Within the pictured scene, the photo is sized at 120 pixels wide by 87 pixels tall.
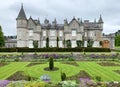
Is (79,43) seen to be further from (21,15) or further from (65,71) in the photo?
(65,71)

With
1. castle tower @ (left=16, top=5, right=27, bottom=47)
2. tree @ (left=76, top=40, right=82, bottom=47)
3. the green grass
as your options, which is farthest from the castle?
the green grass

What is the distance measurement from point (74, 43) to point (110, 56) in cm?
1734

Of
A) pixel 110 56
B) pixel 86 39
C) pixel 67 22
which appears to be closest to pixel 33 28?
pixel 67 22

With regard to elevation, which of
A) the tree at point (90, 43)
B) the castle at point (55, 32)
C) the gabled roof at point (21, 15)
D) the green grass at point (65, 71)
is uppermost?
the gabled roof at point (21, 15)

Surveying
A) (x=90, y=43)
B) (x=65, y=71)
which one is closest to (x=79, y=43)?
(x=90, y=43)

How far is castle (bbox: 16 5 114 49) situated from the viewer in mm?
45094

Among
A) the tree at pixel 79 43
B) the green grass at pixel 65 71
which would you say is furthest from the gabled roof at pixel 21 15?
the green grass at pixel 65 71

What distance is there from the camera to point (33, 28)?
46156mm

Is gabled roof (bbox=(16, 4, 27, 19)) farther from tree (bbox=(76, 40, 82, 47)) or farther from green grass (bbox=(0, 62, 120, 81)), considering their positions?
green grass (bbox=(0, 62, 120, 81))

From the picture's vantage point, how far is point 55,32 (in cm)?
4691

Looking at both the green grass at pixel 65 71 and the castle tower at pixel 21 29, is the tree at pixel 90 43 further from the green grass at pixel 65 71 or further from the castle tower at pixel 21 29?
the green grass at pixel 65 71

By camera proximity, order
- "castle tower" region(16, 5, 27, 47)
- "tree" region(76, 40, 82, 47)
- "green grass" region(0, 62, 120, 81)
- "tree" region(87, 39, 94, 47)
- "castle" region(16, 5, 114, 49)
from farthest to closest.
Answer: "castle" region(16, 5, 114, 49), "tree" region(87, 39, 94, 47), "castle tower" region(16, 5, 27, 47), "tree" region(76, 40, 82, 47), "green grass" region(0, 62, 120, 81)

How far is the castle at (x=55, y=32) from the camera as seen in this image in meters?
45.1

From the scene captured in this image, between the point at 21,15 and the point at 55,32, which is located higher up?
the point at 21,15
